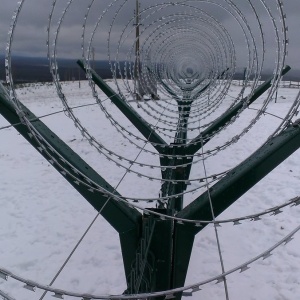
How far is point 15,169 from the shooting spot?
7992 mm

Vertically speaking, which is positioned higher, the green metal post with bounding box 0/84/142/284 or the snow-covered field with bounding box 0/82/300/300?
the snow-covered field with bounding box 0/82/300/300

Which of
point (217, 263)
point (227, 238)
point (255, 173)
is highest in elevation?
point (227, 238)

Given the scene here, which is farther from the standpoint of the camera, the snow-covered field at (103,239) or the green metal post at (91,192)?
the snow-covered field at (103,239)

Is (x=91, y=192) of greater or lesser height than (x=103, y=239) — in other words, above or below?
below

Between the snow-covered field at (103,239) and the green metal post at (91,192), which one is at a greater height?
the snow-covered field at (103,239)

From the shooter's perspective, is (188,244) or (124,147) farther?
(124,147)

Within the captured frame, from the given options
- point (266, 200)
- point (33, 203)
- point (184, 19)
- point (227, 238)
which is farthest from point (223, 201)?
point (33, 203)

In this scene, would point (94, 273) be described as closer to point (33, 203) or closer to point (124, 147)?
point (33, 203)

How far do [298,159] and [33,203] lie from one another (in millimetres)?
5800

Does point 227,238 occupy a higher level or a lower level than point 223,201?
higher

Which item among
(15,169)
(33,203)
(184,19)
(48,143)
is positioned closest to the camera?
(48,143)

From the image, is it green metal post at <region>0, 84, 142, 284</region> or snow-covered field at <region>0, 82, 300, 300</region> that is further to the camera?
snow-covered field at <region>0, 82, 300, 300</region>

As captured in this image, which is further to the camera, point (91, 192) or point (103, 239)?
point (103, 239)

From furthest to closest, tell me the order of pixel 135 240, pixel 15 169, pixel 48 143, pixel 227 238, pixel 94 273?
pixel 15 169, pixel 227 238, pixel 94 273, pixel 135 240, pixel 48 143
